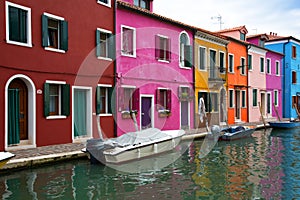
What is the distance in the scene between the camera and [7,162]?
856 cm

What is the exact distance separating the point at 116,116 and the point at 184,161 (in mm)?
4441

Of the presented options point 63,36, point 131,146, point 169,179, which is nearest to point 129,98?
point 63,36

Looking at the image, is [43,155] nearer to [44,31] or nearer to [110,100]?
[44,31]

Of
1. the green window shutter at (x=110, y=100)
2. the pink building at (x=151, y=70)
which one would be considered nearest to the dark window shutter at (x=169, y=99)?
the pink building at (x=151, y=70)

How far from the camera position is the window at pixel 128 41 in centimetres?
1496

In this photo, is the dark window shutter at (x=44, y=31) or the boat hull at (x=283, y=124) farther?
the boat hull at (x=283, y=124)

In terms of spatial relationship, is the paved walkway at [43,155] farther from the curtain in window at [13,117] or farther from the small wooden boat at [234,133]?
the small wooden boat at [234,133]

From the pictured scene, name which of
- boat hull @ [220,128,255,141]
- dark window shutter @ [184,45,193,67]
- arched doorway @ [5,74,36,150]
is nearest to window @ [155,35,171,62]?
dark window shutter @ [184,45,193,67]

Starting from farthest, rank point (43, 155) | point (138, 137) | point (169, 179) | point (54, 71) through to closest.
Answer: point (54, 71) → point (138, 137) → point (43, 155) → point (169, 179)

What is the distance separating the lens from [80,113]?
13203 mm

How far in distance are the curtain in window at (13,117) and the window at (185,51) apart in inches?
388

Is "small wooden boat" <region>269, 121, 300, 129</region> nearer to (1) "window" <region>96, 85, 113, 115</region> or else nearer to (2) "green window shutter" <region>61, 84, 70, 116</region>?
(1) "window" <region>96, 85, 113, 115</region>

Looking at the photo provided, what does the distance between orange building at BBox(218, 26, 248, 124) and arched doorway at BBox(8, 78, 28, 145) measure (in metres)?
14.5

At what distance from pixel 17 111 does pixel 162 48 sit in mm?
8526
